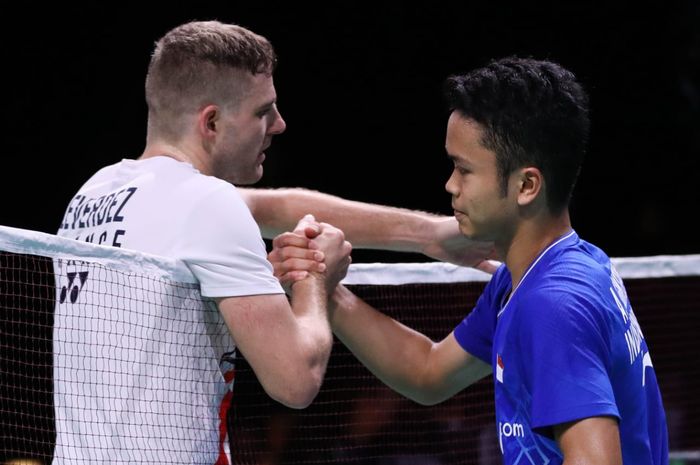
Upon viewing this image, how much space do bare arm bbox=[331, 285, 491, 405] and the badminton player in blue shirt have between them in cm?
33

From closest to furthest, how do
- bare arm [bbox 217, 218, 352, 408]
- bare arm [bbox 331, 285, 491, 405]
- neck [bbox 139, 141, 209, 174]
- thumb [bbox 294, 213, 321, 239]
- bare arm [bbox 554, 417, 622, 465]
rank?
bare arm [bbox 554, 417, 622, 465] → bare arm [bbox 217, 218, 352, 408] → neck [bbox 139, 141, 209, 174] → thumb [bbox 294, 213, 321, 239] → bare arm [bbox 331, 285, 491, 405]

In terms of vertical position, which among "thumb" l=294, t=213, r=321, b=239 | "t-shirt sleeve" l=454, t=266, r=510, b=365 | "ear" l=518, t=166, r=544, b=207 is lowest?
"t-shirt sleeve" l=454, t=266, r=510, b=365

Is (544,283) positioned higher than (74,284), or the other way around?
(544,283)

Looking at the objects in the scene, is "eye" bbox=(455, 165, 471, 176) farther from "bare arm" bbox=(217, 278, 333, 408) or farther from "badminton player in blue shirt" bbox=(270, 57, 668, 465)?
"bare arm" bbox=(217, 278, 333, 408)

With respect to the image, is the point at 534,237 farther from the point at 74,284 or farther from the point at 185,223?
the point at 74,284

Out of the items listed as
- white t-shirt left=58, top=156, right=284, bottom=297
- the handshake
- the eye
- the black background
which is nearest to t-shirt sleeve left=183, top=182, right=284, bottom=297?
white t-shirt left=58, top=156, right=284, bottom=297

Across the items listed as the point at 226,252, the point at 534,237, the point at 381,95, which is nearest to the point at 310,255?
the point at 226,252

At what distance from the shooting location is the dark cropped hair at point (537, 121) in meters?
2.50

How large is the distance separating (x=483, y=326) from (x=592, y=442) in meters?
0.89

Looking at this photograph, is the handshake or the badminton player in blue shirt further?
the handshake

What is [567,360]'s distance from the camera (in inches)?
85.7

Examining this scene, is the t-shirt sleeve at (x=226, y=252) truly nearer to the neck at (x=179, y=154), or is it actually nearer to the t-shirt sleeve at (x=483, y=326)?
the neck at (x=179, y=154)

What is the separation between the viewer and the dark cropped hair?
2.50 meters

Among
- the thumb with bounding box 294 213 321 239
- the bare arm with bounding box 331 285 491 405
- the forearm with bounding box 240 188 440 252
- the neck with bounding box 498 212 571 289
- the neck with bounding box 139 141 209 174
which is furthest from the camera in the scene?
the forearm with bounding box 240 188 440 252
